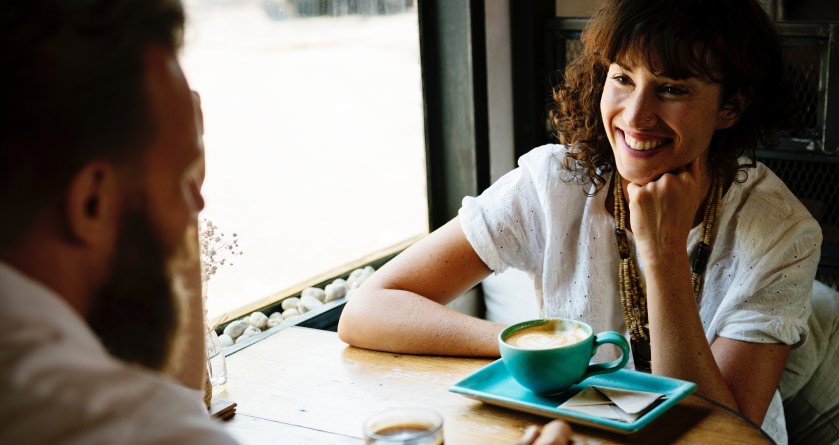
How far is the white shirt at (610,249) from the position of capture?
1534 millimetres

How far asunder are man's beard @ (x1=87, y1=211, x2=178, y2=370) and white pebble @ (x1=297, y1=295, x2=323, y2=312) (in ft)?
4.69

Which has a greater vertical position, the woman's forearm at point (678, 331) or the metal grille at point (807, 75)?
the metal grille at point (807, 75)

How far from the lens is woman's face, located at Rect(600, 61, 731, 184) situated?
1.57m

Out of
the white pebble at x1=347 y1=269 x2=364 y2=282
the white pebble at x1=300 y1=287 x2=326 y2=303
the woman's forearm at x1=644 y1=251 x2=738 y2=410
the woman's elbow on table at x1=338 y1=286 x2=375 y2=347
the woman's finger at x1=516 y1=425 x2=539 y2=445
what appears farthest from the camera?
the white pebble at x1=347 y1=269 x2=364 y2=282

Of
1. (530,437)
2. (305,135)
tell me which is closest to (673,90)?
(530,437)

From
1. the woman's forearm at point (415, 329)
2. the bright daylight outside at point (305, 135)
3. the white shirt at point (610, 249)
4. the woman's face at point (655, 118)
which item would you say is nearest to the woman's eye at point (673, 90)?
the woman's face at point (655, 118)

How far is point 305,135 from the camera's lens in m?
2.28

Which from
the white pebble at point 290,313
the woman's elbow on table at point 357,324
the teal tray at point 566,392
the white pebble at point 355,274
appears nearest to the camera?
the teal tray at point 566,392

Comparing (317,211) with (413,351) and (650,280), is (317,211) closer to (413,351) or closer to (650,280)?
(413,351)

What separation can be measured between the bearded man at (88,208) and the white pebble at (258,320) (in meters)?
1.35

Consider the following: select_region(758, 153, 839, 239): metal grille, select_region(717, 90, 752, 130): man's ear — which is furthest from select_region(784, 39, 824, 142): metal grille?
select_region(717, 90, 752, 130): man's ear

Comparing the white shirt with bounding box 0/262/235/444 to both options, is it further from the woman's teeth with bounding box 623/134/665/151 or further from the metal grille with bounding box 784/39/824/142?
the metal grille with bounding box 784/39/824/142

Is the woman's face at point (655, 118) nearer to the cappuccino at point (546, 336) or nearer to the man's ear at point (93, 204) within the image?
the cappuccino at point (546, 336)

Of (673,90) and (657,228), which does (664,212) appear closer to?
(657,228)
